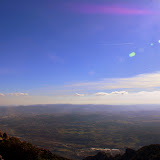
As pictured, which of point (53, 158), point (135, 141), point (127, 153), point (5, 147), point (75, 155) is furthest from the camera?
point (135, 141)

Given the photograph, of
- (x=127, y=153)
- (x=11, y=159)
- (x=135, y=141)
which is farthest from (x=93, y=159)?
(x=135, y=141)

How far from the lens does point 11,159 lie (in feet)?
106

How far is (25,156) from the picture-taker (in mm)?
33281

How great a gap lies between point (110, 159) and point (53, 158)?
24.6 meters

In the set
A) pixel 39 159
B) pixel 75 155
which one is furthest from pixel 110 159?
pixel 75 155

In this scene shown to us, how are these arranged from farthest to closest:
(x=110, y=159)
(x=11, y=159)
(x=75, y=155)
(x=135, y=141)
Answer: (x=135, y=141) → (x=75, y=155) → (x=110, y=159) → (x=11, y=159)

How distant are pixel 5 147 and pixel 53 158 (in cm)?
1192

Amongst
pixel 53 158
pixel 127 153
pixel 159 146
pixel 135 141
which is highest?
pixel 159 146

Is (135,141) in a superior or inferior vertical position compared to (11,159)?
inferior

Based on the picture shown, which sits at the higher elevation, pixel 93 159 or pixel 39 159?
pixel 39 159

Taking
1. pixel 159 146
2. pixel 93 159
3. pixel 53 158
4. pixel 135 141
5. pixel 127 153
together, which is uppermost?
pixel 159 146

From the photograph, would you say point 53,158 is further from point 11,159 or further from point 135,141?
point 135,141

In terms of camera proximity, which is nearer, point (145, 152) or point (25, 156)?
point (25, 156)

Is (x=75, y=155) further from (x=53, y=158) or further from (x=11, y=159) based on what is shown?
(x=11, y=159)
